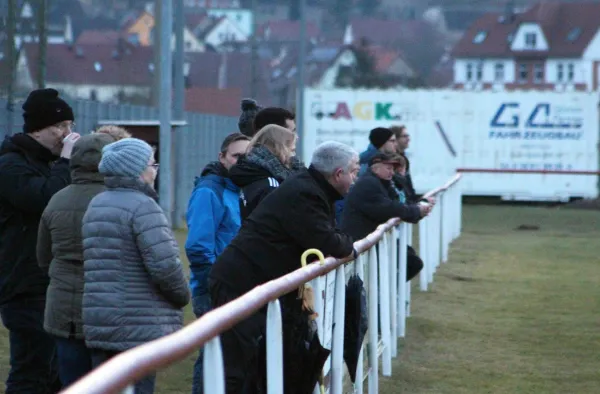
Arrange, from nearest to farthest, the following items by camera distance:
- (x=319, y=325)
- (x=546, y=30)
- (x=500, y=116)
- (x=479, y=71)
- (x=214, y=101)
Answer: (x=319, y=325) → (x=500, y=116) → (x=214, y=101) → (x=546, y=30) → (x=479, y=71)

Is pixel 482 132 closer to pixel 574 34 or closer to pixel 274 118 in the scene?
pixel 274 118

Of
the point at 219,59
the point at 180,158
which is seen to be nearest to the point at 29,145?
the point at 180,158

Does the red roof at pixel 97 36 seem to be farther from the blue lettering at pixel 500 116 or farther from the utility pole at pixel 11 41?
→ the utility pole at pixel 11 41

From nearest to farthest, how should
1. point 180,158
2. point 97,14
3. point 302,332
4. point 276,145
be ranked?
point 302,332 < point 276,145 < point 180,158 < point 97,14

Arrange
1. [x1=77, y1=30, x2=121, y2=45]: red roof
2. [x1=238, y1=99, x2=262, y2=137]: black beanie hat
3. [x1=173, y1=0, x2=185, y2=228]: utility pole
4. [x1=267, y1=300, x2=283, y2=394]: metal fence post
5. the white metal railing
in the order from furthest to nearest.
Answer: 1. [x1=77, y1=30, x2=121, y2=45]: red roof
2. [x1=173, y1=0, x2=185, y2=228]: utility pole
3. [x1=238, y1=99, x2=262, y2=137]: black beanie hat
4. [x1=267, y1=300, x2=283, y2=394]: metal fence post
5. the white metal railing

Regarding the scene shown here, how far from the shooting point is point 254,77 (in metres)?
50.2

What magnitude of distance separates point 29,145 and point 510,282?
10.6 meters

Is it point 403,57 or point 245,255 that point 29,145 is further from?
point 403,57

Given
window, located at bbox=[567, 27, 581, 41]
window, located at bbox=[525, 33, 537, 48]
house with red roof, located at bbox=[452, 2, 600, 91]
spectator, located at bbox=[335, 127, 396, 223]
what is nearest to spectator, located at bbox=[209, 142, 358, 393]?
spectator, located at bbox=[335, 127, 396, 223]

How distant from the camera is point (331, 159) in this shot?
723 cm

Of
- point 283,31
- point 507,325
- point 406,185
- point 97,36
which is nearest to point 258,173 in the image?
point 507,325

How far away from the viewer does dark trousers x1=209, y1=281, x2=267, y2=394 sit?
16.6 ft

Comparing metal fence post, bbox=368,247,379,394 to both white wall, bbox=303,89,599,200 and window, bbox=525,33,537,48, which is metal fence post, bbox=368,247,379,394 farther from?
window, bbox=525,33,537,48

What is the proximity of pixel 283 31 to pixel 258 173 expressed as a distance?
151 m
